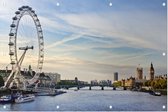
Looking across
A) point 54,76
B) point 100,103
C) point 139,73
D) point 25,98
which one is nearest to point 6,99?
point 25,98

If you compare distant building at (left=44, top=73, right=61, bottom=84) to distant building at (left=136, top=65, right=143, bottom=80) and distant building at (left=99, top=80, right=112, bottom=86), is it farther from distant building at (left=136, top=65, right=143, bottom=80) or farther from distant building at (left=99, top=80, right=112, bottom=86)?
distant building at (left=136, top=65, right=143, bottom=80)

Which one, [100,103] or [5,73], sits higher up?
[5,73]

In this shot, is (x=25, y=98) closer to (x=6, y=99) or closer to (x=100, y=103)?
(x=6, y=99)

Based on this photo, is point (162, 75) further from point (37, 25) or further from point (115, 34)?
point (37, 25)

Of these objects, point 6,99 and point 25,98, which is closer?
point 6,99

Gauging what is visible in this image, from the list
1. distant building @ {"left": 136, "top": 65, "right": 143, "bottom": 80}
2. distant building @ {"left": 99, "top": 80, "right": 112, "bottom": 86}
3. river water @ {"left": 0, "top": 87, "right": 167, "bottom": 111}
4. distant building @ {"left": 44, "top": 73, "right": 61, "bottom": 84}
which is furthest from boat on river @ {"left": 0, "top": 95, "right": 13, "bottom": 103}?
distant building @ {"left": 136, "top": 65, "right": 143, "bottom": 80}

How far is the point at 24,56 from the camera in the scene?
14.6 feet

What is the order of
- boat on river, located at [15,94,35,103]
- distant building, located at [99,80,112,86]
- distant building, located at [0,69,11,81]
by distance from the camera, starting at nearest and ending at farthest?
distant building, located at [99,80,112,86]
distant building, located at [0,69,11,81]
boat on river, located at [15,94,35,103]

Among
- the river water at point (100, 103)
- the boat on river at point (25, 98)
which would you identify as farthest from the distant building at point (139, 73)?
the boat on river at point (25, 98)

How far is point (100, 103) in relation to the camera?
4.16m

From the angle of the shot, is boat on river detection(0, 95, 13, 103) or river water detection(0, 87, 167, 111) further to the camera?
boat on river detection(0, 95, 13, 103)

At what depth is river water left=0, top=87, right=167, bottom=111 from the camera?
13.3 feet

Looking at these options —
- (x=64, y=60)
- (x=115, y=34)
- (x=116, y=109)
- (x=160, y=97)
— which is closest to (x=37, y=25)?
(x=64, y=60)

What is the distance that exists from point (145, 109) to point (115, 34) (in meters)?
0.68
